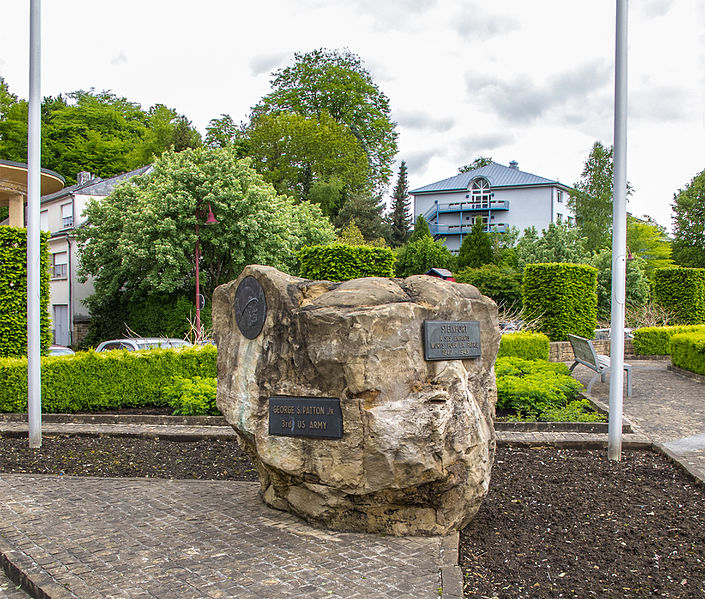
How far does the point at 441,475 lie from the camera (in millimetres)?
4809

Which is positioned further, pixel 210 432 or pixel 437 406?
pixel 210 432

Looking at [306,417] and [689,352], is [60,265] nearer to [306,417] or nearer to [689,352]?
[689,352]

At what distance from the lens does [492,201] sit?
196 ft

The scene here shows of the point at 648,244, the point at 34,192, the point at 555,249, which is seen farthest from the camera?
the point at 648,244

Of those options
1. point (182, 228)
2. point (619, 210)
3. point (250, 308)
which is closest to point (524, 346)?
point (619, 210)

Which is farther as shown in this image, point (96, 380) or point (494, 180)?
point (494, 180)

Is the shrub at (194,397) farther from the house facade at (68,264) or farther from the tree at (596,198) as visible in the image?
the tree at (596,198)

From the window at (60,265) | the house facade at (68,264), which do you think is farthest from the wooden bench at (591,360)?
the window at (60,265)

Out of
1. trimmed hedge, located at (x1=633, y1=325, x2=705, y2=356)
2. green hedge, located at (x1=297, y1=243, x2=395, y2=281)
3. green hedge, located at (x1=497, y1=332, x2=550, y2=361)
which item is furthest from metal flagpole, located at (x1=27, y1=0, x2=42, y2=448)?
trimmed hedge, located at (x1=633, y1=325, x2=705, y2=356)

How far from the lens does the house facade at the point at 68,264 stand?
30469mm

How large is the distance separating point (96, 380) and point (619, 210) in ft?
27.4

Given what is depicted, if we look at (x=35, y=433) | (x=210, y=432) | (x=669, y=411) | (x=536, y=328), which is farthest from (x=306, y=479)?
(x=536, y=328)

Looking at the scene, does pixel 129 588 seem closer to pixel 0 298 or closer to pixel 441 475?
pixel 441 475

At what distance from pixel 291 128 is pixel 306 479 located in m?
38.4
